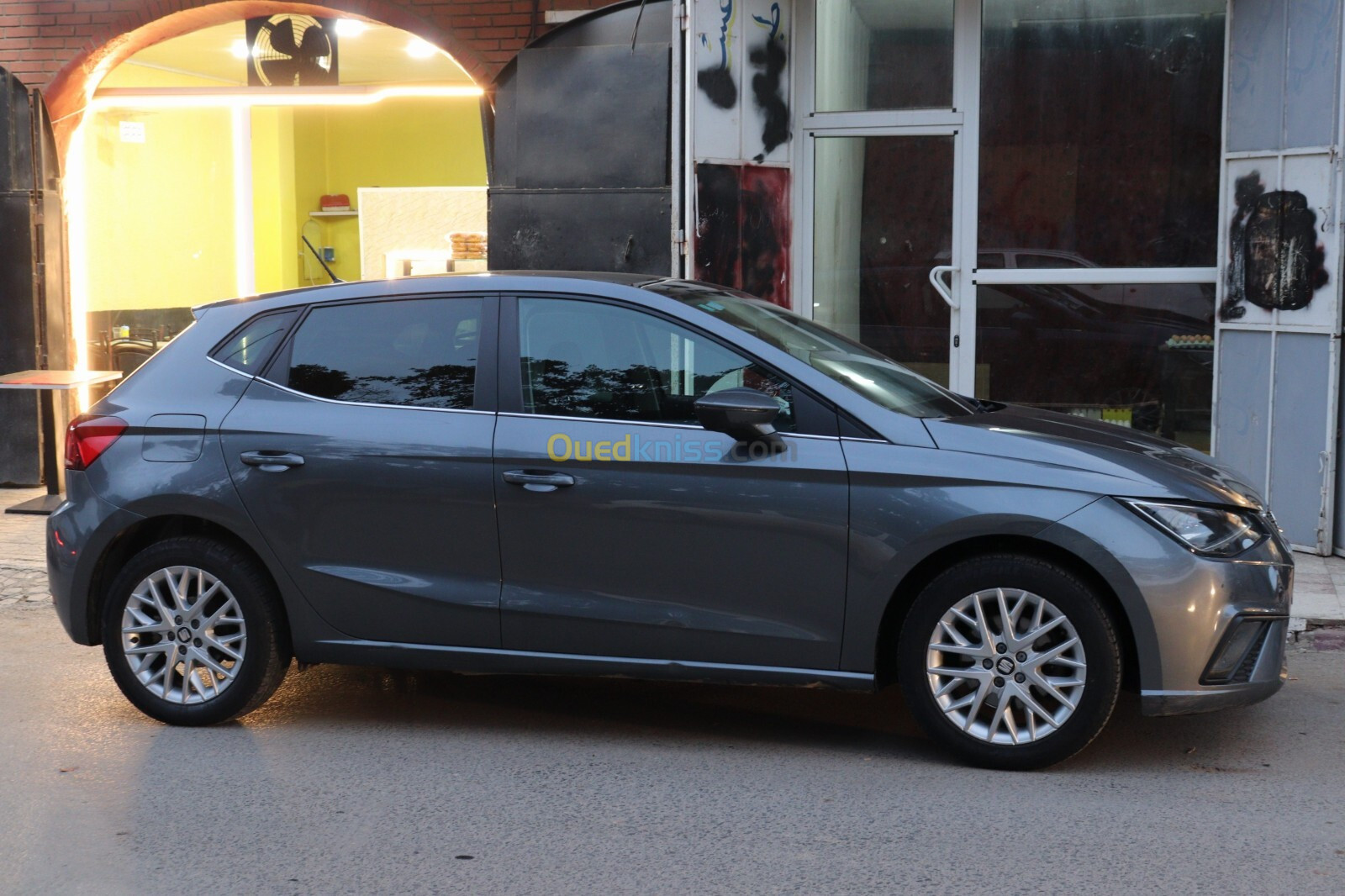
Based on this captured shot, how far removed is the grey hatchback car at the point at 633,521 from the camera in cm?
471

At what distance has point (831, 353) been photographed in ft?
17.8

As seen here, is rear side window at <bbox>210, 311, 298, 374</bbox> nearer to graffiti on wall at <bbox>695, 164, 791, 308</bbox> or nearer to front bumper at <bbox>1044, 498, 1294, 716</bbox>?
front bumper at <bbox>1044, 498, 1294, 716</bbox>

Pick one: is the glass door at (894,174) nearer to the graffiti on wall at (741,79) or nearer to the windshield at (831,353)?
the graffiti on wall at (741,79)

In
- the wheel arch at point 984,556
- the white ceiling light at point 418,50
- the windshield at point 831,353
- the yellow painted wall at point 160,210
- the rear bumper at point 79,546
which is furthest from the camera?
the white ceiling light at point 418,50

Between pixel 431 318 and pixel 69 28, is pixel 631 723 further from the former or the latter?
pixel 69 28

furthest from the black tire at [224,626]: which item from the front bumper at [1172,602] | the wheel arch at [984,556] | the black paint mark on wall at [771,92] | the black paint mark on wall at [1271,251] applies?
the black paint mark on wall at [1271,251]

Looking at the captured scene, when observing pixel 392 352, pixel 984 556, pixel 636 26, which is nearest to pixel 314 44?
pixel 636 26

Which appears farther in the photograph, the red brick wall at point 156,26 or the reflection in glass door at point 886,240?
the red brick wall at point 156,26

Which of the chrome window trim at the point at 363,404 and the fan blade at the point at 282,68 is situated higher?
the fan blade at the point at 282,68

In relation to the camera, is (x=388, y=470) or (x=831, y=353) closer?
(x=388, y=470)

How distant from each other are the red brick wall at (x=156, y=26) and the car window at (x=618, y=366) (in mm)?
5435

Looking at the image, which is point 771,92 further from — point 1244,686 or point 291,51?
point 1244,686

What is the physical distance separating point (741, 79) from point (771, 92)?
0.80 feet

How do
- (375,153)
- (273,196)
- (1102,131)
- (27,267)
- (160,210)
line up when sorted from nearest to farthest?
(1102,131), (27,267), (160,210), (273,196), (375,153)
